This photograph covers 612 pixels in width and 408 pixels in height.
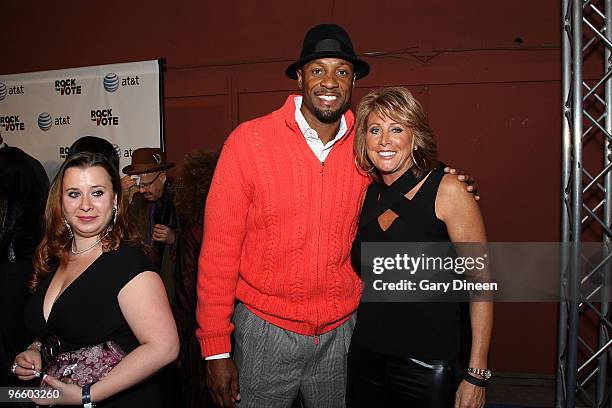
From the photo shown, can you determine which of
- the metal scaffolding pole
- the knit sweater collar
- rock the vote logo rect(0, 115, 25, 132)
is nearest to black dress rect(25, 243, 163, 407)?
the knit sweater collar

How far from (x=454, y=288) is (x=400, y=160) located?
49cm

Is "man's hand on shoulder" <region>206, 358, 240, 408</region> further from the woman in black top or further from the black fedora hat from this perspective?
the black fedora hat

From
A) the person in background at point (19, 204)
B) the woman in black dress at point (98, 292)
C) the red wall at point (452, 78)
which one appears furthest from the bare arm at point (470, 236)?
the red wall at point (452, 78)

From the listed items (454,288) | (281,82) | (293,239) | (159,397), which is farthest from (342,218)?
(281,82)

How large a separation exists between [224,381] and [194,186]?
3.33ft

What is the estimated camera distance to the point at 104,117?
4418mm

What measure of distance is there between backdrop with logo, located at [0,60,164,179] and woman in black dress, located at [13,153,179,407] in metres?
2.80

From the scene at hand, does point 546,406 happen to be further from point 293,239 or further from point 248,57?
point 248,57

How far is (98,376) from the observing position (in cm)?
144

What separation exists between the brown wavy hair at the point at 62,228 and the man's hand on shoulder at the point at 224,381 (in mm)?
562

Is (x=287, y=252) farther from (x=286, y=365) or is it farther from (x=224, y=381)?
(x=224, y=381)

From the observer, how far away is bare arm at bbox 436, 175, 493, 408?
159cm

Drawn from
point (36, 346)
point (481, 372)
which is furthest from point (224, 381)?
point (481, 372)

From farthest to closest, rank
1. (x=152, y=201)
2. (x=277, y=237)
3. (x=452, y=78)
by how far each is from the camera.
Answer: (x=452, y=78) < (x=152, y=201) < (x=277, y=237)
